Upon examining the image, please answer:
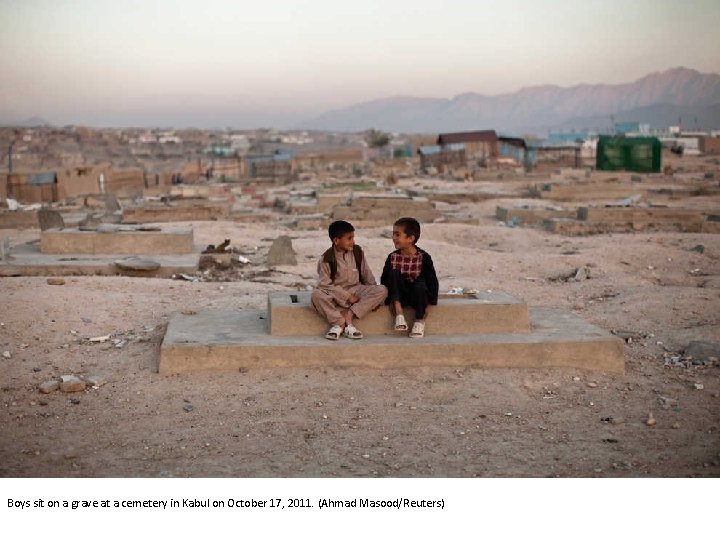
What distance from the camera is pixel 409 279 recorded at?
6.20 m

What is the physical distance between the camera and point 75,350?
6.57 metres

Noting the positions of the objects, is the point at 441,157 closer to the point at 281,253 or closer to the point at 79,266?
the point at 281,253

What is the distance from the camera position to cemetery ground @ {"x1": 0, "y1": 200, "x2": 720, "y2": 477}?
14.5 feet

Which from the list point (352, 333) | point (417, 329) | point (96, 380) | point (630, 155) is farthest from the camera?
point (630, 155)

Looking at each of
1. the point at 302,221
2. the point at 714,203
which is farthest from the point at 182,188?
the point at 714,203

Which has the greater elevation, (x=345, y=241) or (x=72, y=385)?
(x=345, y=241)

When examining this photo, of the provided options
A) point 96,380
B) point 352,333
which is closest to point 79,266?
point 96,380

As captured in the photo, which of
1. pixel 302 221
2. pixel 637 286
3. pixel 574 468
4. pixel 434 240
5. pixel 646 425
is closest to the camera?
pixel 574 468

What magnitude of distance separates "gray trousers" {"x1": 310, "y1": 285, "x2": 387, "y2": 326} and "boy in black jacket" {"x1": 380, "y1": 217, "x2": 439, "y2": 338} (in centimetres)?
10

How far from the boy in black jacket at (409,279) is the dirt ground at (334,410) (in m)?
0.47

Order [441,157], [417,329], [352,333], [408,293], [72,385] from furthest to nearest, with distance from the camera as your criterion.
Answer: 1. [441,157]
2. [408,293]
3. [417,329]
4. [352,333]
5. [72,385]

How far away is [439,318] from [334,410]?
1.39 meters

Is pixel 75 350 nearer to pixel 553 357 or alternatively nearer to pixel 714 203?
pixel 553 357

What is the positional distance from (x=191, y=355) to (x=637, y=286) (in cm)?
591
